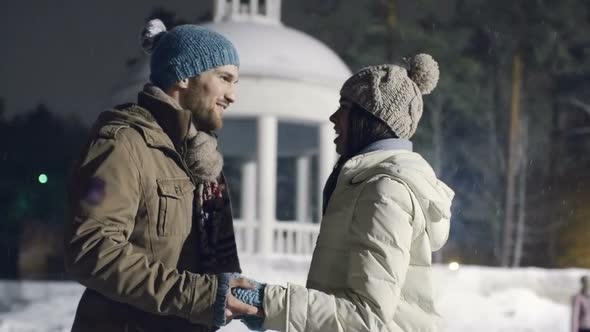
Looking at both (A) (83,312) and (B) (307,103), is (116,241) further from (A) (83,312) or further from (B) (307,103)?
(B) (307,103)

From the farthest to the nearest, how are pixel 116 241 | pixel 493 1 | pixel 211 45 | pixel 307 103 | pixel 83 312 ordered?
pixel 493 1
pixel 307 103
pixel 211 45
pixel 83 312
pixel 116 241

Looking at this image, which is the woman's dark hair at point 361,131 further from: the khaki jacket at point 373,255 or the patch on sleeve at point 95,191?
the patch on sleeve at point 95,191

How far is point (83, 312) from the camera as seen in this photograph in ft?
10.3

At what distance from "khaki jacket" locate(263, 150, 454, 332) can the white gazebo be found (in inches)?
534

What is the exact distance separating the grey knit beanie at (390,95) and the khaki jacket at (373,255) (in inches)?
4.9

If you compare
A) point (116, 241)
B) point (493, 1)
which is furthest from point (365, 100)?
point (493, 1)

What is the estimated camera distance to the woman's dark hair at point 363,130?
11.0 ft

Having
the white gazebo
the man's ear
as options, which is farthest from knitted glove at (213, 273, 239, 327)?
the white gazebo

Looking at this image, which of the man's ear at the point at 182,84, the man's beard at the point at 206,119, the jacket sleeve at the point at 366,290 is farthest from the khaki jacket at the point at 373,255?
the man's ear at the point at 182,84

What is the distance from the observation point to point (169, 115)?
10.7ft

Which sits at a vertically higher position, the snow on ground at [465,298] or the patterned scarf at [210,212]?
the patterned scarf at [210,212]

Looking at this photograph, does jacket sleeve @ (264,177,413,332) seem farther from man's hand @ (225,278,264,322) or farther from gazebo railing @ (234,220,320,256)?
gazebo railing @ (234,220,320,256)

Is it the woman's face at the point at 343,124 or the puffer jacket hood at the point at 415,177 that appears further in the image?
the woman's face at the point at 343,124

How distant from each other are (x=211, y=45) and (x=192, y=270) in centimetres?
75
